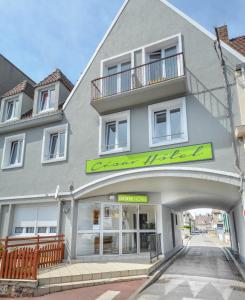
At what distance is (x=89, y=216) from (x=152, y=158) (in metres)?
4.53

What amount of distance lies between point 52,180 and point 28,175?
5.46ft

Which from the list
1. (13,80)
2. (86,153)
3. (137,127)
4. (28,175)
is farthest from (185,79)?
(13,80)

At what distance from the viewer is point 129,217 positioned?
1251 centimetres

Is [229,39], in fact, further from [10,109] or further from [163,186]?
[10,109]

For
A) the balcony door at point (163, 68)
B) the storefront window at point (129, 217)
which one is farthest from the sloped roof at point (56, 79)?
the storefront window at point (129, 217)

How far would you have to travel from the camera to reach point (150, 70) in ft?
37.7

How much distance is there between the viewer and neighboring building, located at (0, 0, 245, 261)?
9.52m

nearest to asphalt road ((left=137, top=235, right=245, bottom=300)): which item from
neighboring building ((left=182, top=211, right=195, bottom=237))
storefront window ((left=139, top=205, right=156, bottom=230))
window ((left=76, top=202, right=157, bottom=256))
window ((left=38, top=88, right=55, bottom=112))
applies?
window ((left=76, top=202, right=157, bottom=256))

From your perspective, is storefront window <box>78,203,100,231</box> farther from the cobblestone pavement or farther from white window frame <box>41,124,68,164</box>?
the cobblestone pavement

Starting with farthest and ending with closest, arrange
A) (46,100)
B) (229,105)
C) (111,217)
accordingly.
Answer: (46,100)
(111,217)
(229,105)

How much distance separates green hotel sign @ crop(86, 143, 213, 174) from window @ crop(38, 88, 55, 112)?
4.75 metres

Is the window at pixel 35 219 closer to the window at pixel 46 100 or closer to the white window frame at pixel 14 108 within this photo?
the white window frame at pixel 14 108

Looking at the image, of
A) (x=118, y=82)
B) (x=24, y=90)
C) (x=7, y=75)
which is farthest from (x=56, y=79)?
(x=7, y=75)

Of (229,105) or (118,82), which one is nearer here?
(229,105)
